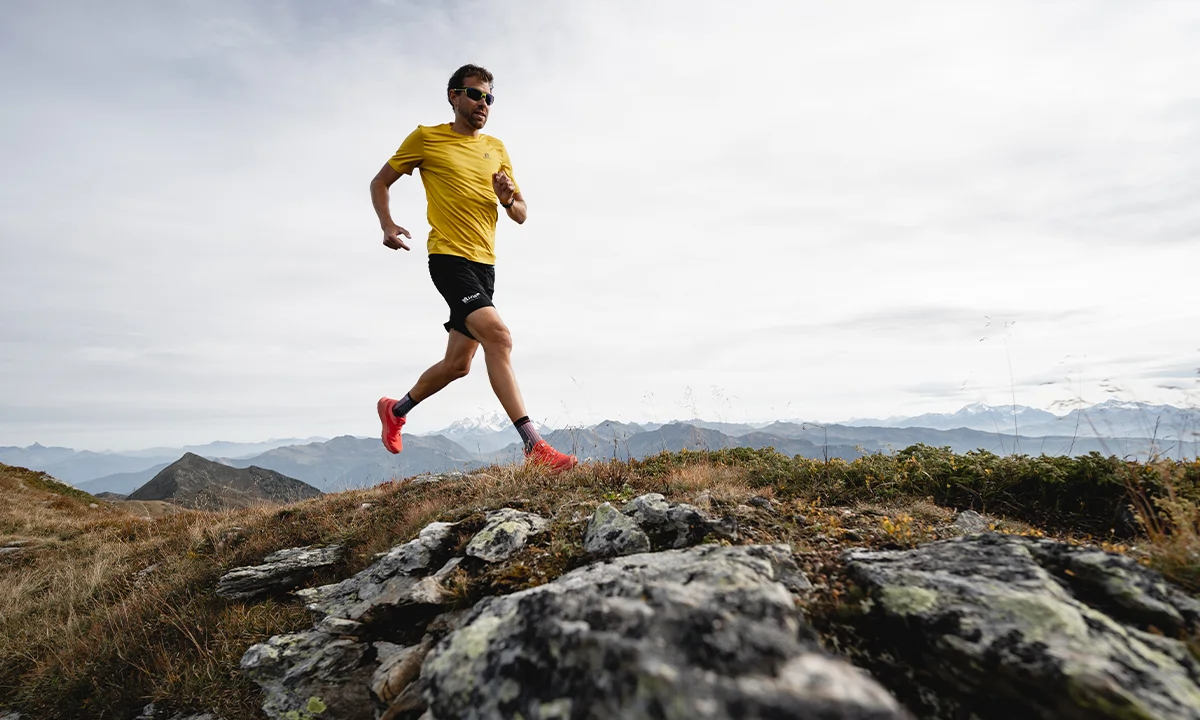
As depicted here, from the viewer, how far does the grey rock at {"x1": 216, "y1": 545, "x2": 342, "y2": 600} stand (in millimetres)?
4801

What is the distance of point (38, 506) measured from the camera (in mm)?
14992

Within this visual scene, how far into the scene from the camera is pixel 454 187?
5887 millimetres

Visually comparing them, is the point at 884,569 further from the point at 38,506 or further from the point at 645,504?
the point at 38,506

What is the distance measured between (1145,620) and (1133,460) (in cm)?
321

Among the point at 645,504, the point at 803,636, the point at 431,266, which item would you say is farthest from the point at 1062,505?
the point at 431,266

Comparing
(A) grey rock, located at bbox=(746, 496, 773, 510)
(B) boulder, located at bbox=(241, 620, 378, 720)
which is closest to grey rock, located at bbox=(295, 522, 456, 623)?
(B) boulder, located at bbox=(241, 620, 378, 720)

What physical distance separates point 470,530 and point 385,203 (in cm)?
403

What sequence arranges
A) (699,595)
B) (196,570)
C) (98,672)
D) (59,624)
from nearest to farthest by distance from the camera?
1. (699,595)
2. (98,672)
3. (59,624)
4. (196,570)

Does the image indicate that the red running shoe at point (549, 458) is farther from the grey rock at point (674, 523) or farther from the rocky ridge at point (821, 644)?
the rocky ridge at point (821, 644)

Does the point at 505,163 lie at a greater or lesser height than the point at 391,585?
greater

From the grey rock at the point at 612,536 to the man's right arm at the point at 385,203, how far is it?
402 cm

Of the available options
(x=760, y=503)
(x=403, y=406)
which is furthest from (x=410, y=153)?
Answer: (x=760, y=503)

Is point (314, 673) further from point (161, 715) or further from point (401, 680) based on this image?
point (161, 715)

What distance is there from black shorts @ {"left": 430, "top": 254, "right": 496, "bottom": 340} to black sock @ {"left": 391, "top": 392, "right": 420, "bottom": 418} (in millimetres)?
1449
